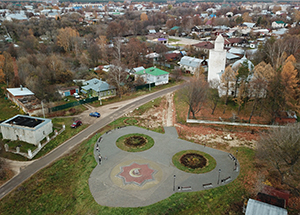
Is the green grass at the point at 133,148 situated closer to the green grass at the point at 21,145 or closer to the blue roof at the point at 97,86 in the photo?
the green grass at the point at 21,145

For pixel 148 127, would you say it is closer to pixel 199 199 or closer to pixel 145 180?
pixel 145 180

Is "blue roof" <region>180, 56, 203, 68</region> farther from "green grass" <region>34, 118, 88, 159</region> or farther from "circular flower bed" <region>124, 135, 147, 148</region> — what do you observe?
"green grass" <region>34, 118, 88, 159</region>

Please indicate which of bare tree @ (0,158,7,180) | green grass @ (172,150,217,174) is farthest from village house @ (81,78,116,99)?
green grass @ (172,150,217,174)

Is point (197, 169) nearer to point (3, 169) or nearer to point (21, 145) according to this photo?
point (3, 169)

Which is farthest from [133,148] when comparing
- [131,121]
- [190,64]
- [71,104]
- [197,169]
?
[190,64]

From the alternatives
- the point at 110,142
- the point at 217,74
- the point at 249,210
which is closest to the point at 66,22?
the point at 217,74

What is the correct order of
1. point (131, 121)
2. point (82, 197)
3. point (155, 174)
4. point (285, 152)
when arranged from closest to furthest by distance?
point (285, 152) → point (82, 197) → point (155, 174) → point (131, 121)

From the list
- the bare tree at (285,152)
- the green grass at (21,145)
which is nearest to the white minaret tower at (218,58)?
the bare tree at (285,152)
